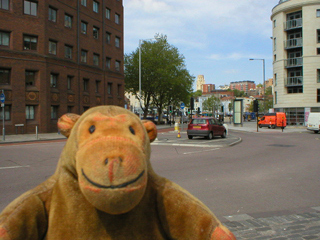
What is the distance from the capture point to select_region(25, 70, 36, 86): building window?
2562 centimetres

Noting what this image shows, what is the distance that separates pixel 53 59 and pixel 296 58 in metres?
33.4

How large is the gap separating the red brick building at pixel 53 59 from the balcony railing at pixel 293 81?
25.6 metres

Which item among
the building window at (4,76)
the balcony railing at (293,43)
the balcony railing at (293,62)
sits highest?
the balcony railing at (293,43)

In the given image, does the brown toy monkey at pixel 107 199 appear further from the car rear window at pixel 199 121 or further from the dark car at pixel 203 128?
the car rear window at pixel 199 121

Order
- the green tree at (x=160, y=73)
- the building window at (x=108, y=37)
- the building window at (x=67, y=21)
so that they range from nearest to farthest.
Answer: the building window at (x=67, y=21)
the building window at (x=108, y=37)
the green tree at (x=160, y=73)

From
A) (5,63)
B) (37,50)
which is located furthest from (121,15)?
(5,63)

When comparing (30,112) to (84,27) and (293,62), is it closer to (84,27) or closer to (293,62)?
(84,27)

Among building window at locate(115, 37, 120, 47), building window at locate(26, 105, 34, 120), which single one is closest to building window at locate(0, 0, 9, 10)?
building window at locate(26, 105, 34, 120)

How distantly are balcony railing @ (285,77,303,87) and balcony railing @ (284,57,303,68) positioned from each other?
1.88 m

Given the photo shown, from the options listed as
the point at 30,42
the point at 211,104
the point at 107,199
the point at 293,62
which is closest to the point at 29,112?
the point at 30,42

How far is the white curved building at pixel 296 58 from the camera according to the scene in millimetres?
39594

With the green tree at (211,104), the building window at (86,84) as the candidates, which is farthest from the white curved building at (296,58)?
the green tree at (211,104)

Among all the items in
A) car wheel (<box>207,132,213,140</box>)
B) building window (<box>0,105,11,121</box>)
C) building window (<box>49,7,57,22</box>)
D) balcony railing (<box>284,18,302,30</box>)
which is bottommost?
car wheel (<box>207,132,213,140</box>)

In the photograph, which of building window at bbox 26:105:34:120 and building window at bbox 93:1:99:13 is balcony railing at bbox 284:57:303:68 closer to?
building window at bbox 93:1:99:13
